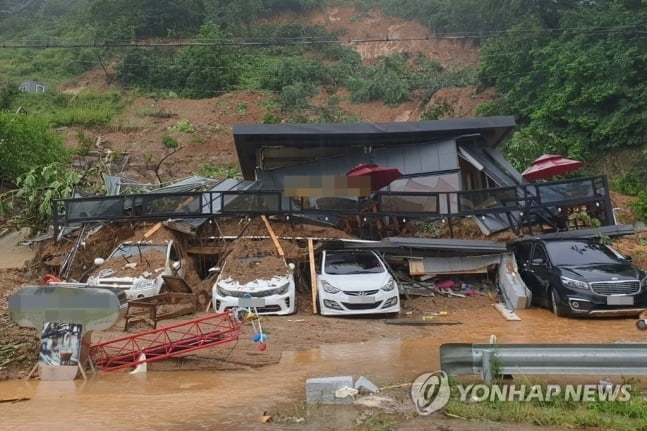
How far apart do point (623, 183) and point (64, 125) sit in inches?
1431

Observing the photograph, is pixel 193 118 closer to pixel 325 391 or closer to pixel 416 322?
pixel 416 322

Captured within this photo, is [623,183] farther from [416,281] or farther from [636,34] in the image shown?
[416,281]

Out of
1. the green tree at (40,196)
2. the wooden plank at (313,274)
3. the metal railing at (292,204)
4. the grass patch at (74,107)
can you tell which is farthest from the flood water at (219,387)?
the grass patch at (74,107)

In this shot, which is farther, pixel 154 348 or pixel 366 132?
pixel 366 132

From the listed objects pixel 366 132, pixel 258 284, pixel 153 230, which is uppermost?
pixel 366 132

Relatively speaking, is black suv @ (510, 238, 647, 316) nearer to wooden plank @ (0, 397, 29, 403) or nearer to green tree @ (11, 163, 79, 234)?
wooden plank @ (0, 397, 29, 403)

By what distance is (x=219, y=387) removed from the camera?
24.4 feet

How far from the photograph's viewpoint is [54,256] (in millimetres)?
15789

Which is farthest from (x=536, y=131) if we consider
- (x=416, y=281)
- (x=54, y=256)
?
(x=54, y=256)

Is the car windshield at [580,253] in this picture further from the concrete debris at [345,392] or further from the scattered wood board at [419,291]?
the concrete debris at [345,392]

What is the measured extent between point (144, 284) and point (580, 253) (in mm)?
9112
